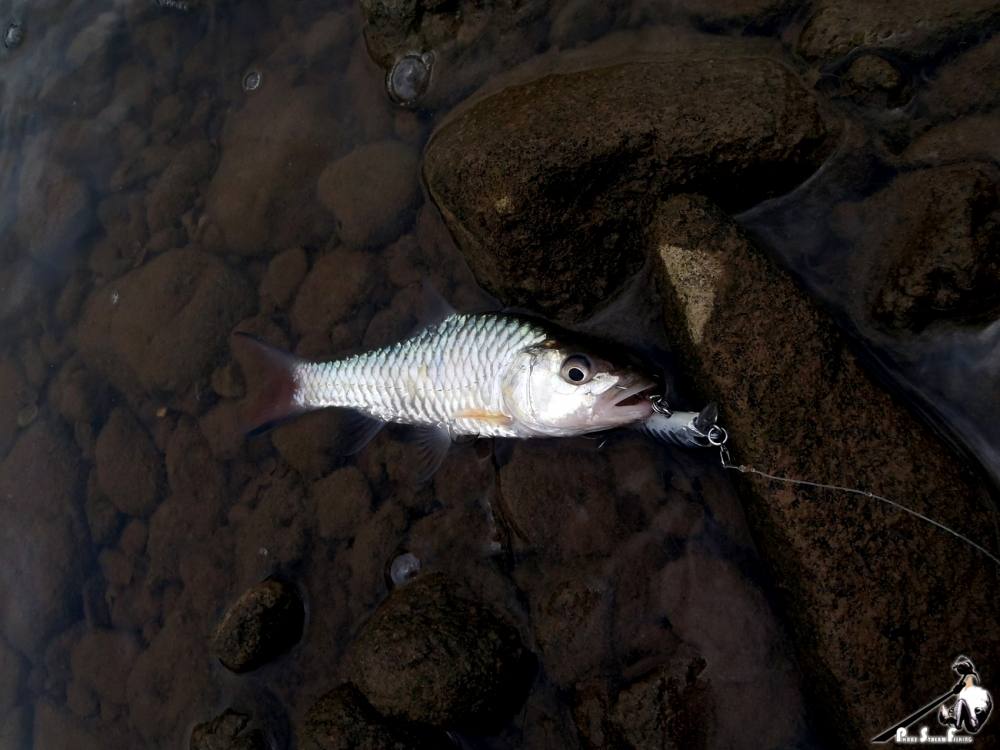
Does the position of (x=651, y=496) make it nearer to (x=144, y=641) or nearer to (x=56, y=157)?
(x=144, y=641)

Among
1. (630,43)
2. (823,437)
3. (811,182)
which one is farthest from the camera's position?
(630,43)

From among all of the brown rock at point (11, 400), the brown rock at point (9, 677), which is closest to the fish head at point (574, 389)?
the brown rock at point (11, 400)

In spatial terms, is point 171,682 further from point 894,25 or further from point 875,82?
point 894,25

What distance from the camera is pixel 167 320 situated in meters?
5.17

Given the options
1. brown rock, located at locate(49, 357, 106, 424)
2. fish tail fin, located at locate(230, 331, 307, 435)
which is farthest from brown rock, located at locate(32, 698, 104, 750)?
fish tail fin, located at locate(230, 331, 307, 435)

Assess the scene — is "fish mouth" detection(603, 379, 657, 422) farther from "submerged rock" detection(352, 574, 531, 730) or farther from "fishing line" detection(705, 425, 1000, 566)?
"submerged rock" detection(352, 574, 531, 730)

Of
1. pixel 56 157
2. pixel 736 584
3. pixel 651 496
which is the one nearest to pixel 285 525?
pixel 651 496

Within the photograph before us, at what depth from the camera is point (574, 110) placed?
11.8 ft

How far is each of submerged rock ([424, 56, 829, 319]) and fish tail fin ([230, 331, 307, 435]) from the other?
1.58 m

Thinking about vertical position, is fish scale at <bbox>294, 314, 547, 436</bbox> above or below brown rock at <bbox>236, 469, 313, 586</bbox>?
above

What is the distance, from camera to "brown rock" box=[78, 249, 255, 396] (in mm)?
5078

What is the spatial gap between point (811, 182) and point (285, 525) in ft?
13.3

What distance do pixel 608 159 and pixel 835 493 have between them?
2.08 metres

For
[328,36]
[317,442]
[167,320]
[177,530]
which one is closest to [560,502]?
[317,442]
